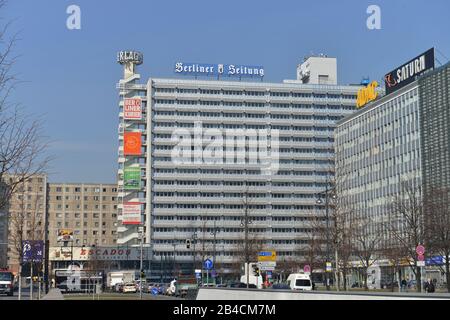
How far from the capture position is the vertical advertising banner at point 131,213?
15375 centimetres

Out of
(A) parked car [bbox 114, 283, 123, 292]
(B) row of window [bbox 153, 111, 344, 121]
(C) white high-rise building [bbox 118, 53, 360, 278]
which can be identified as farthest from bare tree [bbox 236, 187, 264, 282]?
(B) row of window [bbox 153, 111, 344, 121]

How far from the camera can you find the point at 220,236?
159 metres

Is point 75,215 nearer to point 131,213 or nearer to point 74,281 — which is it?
point 131,213

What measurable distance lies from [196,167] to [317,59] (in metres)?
38.3

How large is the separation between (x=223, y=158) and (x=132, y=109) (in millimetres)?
23469

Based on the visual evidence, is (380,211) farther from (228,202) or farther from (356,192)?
(228,202)

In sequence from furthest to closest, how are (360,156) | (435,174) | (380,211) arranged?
1. (360,156)
2. (380,211)
3. (435,174)

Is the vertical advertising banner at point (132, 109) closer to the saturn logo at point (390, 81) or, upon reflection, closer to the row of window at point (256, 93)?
the row of window at point (256, 93)

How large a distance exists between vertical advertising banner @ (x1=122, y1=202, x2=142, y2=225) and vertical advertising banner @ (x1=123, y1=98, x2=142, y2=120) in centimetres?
1961

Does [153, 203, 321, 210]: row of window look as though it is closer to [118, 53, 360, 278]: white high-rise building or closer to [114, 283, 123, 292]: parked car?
[118, 53, 360, 278]: white high-rise building

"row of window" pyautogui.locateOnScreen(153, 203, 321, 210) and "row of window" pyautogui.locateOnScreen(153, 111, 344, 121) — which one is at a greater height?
"row of window" pyautogui.locateOnScreen(153, 111, 344, 121)

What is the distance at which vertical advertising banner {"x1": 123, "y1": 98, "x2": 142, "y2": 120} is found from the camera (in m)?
155

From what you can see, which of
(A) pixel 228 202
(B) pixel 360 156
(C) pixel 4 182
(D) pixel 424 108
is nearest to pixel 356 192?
(B) pixel 360 156

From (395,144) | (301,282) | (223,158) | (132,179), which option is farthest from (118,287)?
(223,158)
